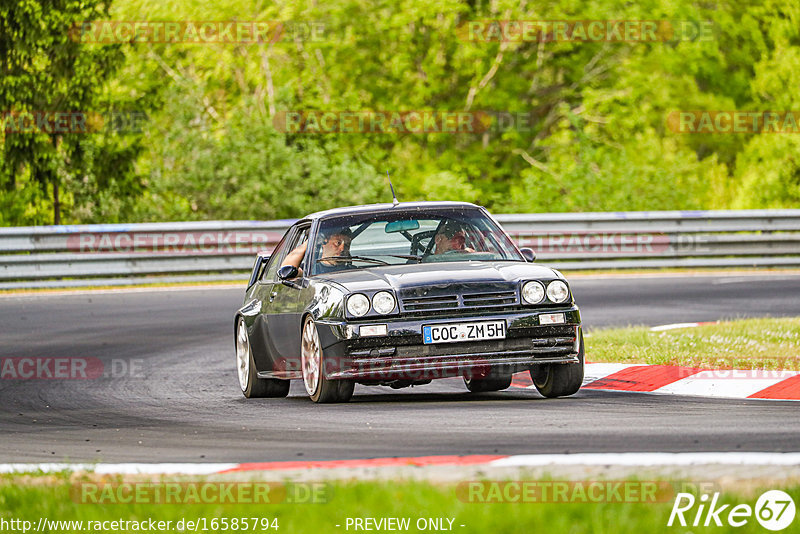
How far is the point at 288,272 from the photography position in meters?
9.82

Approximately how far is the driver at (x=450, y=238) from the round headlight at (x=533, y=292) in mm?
1135

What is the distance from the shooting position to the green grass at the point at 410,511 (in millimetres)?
4488

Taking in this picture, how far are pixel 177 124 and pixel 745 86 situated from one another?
3808 cm

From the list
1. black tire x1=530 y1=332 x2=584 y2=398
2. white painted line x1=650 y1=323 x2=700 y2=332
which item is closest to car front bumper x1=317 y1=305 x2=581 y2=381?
black tire x1=530 y1=332 x2=584 y2=398

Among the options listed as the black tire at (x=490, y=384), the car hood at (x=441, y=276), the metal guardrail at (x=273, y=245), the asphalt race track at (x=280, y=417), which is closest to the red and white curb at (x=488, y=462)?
the asphalt race track at (x=280, y=417)

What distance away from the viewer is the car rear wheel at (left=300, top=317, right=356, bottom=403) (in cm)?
898

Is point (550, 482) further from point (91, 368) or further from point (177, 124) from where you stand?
point (177, 124)

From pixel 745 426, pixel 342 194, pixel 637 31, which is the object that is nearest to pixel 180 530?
pixel 745 426

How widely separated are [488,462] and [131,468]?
5.41 ft

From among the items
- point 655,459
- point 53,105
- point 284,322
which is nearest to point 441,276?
point 284,322

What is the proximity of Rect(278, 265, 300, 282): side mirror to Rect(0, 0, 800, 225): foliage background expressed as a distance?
1536 centimetres

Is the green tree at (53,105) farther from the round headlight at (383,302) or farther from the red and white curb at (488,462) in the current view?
the red and white curb at (488,462)

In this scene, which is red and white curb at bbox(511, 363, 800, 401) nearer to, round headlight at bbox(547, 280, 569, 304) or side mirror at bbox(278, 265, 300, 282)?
round headlight at bbox(547, 280, 569, 304)

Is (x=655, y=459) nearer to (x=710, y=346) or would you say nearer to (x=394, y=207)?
(x=394, y=207)
